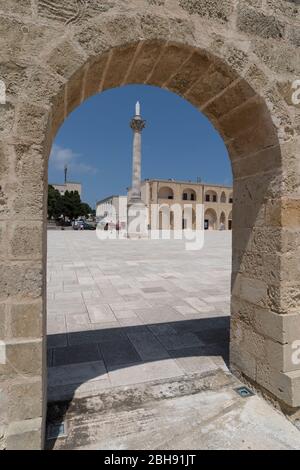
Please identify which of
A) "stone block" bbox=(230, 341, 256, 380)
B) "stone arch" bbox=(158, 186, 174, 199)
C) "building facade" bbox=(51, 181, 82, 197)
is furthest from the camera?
"building facade" bbox=(51, 181, 82, 197)

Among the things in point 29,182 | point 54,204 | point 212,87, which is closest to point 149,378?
point 29,182

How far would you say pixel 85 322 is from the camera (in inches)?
172

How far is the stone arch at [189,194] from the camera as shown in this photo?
50125 millimetres

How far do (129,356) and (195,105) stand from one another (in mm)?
2788

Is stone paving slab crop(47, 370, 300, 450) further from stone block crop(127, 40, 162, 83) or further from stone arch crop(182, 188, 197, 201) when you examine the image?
stone arch crop(182, 188, 197, 201)

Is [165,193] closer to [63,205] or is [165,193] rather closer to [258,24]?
[63,205]

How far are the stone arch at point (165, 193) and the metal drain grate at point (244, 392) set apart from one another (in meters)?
45.4

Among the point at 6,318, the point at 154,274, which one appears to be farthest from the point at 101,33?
the point at 154,274

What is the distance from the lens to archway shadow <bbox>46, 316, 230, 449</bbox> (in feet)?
9.07

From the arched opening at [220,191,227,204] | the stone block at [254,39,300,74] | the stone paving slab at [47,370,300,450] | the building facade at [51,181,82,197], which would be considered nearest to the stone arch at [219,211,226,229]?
the arched opening at [220,191,227,204]

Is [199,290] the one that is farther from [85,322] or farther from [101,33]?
[101,33]

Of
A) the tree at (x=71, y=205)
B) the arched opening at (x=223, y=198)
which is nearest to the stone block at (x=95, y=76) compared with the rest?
the tree at (x=71, y=205)

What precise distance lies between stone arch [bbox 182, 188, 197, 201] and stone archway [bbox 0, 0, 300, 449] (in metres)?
47.9

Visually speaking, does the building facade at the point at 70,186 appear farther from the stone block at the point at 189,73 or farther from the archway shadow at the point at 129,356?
the stone block at the point at 189,73
